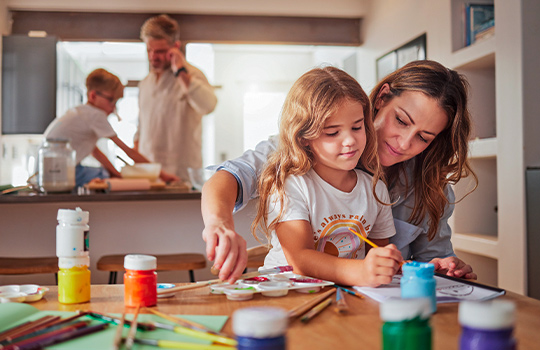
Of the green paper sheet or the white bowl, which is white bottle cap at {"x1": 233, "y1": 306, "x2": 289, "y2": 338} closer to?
the green paper sheet

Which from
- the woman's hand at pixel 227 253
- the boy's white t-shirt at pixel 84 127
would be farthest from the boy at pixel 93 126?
the woman's hand at pixel 227 253

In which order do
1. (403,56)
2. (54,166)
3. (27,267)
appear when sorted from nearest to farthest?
1. (27,267)
2. (54,166)
3. (403,56)

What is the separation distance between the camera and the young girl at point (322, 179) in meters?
1.24

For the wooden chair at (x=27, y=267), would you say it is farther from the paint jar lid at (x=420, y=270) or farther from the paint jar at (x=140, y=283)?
the paint jar lid at (x=420, y=270)

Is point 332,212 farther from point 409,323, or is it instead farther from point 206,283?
point 409,323

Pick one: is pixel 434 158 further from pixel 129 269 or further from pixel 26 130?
pixel 26 130

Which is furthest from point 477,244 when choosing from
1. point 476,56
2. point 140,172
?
point 140,172

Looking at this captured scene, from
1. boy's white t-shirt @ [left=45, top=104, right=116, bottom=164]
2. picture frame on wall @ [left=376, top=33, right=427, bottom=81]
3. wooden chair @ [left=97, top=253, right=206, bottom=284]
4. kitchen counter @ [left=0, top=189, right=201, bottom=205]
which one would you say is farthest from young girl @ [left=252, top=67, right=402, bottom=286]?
picture frame on wall @ [left=376, top=33, right=427, bottom=81]

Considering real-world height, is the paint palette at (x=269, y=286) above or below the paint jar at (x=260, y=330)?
below

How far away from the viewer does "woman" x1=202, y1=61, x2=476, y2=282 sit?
4.56ft

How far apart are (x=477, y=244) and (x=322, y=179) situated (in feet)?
6.74

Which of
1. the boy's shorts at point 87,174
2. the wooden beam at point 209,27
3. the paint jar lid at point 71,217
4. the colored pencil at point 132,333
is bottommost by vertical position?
the colored pencil at point 132,333

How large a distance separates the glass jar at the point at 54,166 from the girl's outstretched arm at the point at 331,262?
1673 mm

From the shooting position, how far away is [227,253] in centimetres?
92
